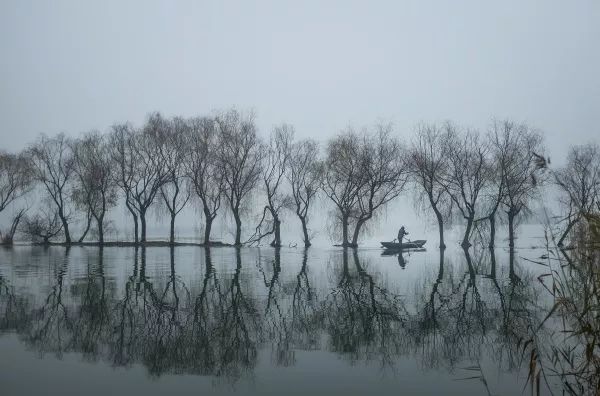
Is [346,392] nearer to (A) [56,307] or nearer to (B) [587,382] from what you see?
(B) [587,382]

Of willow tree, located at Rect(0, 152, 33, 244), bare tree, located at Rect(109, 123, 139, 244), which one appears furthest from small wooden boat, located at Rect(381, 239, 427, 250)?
willow tree, located at Rect(0, 152, 33, 244)

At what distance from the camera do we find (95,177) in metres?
44.0

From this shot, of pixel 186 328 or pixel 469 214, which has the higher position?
pixel 469 214

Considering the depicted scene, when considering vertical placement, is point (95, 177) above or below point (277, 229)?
above

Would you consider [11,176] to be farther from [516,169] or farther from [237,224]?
[516,169]

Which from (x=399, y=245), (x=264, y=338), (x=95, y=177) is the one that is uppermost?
(x=95, y=177)

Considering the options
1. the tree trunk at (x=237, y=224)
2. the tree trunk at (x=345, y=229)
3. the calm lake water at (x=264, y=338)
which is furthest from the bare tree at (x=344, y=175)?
the calm lake water at (x=264, y=338)

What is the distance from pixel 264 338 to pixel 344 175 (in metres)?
34.7

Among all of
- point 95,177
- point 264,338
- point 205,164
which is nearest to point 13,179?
point 95,177

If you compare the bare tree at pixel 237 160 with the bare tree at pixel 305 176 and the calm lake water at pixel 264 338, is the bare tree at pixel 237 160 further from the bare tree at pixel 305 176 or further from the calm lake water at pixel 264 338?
the calm lake water at pixel 264 338

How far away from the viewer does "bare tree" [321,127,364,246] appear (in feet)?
136

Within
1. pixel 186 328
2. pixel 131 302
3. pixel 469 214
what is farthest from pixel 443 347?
pixel 469 214

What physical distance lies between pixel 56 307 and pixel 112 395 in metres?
5.88

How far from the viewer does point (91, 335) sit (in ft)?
25.0
